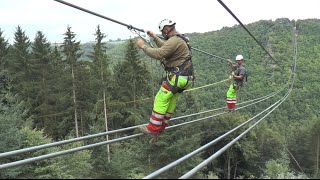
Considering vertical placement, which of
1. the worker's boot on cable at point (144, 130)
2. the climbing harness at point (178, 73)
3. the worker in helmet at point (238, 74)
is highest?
the climbing harness at point (178, 73)

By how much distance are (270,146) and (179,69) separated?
78.6ft

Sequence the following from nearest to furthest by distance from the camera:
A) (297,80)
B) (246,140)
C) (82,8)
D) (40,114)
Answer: (82,8) < (246,140) < (40,114) < (297,80)

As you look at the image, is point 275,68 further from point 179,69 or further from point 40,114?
point 179,69

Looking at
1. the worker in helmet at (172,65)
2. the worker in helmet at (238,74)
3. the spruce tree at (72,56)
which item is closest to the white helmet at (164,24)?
the worker in helmet at (172,65)

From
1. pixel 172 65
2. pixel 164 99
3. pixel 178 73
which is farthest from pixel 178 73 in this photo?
pixel 164 99

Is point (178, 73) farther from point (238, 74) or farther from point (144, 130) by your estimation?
point (238, 74)

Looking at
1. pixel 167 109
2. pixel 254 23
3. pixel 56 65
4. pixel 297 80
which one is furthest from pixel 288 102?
pixel 167 109

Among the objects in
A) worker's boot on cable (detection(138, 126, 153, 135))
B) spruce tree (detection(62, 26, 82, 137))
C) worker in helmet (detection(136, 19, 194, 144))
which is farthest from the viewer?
spruce tree (detection(62, 26, 82, 137))

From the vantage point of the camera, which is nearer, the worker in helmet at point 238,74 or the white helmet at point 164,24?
the white helmet at point 164,24

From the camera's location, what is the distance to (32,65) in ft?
114

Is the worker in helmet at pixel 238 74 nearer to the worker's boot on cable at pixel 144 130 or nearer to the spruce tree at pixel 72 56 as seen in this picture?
the worker's boot on cable at pixel 144 130

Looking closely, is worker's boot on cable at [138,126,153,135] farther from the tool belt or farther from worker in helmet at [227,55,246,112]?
worker in helmet at [227,55,246,112]

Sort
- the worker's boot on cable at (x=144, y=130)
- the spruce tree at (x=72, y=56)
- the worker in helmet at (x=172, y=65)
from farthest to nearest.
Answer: the spruce tree at (x=72, y=56), the worker's boot on cable at (x=144, y=130), the worker in helmet at (x=172, y=65)

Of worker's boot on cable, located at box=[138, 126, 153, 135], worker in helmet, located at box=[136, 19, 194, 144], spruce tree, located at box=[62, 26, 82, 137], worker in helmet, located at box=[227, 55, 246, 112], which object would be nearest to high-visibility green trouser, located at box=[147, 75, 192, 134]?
worker in helmet, located at box=[136, 19, 194, 144]
